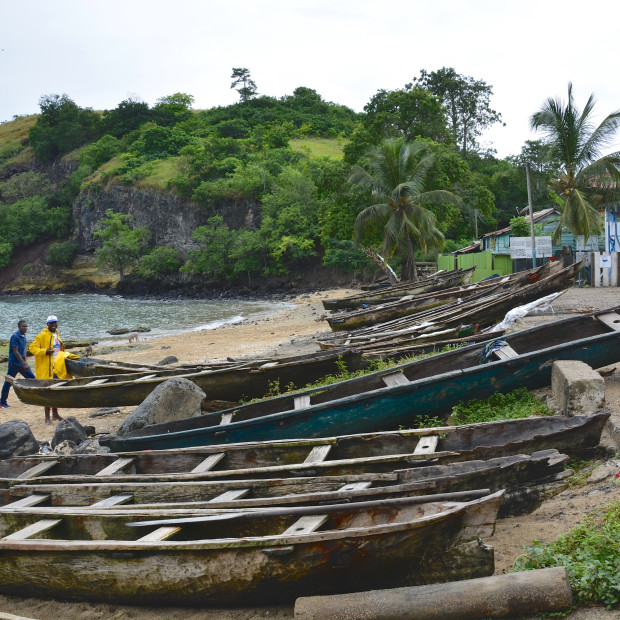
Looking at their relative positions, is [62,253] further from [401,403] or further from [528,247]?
[401,403]

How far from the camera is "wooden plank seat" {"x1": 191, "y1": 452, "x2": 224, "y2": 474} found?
16.9 ft

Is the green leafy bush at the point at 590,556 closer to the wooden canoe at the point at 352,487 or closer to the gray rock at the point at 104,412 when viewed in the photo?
the wooden canoe at the point at 352,487

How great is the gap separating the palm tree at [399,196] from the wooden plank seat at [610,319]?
640 inches

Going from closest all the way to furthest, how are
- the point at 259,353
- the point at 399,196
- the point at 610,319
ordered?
the point at 610,319 < the point at 259,353 < the point at 399,196

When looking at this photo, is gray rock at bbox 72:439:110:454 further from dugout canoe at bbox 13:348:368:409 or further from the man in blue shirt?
the man in blue shirt

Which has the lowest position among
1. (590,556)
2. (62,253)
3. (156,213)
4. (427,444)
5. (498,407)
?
(590,556)

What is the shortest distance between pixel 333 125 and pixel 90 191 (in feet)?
96.8

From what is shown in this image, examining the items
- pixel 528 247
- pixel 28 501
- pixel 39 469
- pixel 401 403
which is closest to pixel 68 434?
pixel 39 469

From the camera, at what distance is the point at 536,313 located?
12953 mm

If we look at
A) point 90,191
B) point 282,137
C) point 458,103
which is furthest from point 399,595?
point 90,191

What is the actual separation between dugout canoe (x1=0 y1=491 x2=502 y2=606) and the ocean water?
2121cm

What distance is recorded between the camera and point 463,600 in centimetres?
308

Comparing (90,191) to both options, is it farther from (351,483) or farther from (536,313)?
(351,483)

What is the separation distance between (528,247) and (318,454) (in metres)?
22.3
